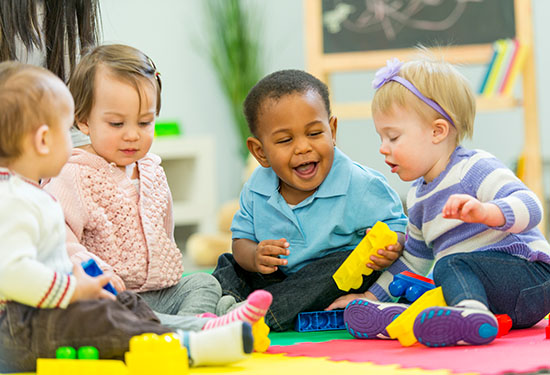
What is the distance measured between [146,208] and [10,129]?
0.46 meters

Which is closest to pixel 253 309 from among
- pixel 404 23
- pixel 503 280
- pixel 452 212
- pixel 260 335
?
pixel 260 335

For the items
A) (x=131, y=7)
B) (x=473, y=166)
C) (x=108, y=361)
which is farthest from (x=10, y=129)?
(x=131, y=7)

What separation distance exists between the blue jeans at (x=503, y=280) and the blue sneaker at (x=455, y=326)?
11cm

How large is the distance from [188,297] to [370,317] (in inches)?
14.4

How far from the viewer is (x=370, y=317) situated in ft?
4.40

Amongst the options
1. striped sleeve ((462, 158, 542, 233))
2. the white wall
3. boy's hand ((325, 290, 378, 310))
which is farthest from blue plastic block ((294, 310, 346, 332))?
the white wall

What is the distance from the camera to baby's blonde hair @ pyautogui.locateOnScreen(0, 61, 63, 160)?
1.06 m

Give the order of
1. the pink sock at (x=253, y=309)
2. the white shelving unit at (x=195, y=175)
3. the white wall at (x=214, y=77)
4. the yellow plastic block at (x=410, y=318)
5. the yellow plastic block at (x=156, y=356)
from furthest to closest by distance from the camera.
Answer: the white wall at (x=214, y=77), the white shelving unit at (x=195, y=175), the yellow plastic block at (x=410, y=318), the pink sock at (x=253, y=309), the yellow plastic block at (x=156, y=356)

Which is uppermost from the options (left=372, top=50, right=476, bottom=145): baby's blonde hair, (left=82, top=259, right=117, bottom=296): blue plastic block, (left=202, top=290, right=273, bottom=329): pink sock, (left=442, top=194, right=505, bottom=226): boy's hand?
(left=372, top=50, right=476, bottom=145): baby's blonde hair

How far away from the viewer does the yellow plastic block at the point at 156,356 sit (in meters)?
0.99

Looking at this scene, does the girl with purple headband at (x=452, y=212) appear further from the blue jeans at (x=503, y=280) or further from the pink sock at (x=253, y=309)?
the pink sock at (x=253, y=309)

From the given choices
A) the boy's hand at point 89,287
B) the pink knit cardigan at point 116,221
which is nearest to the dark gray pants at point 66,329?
the boy's hand at point 89,287

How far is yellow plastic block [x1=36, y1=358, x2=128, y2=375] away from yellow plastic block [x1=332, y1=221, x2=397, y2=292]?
60cm

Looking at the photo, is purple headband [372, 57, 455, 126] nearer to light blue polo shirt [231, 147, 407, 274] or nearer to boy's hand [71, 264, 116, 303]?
light blue polo shirt [231, 147, 407, 274]
